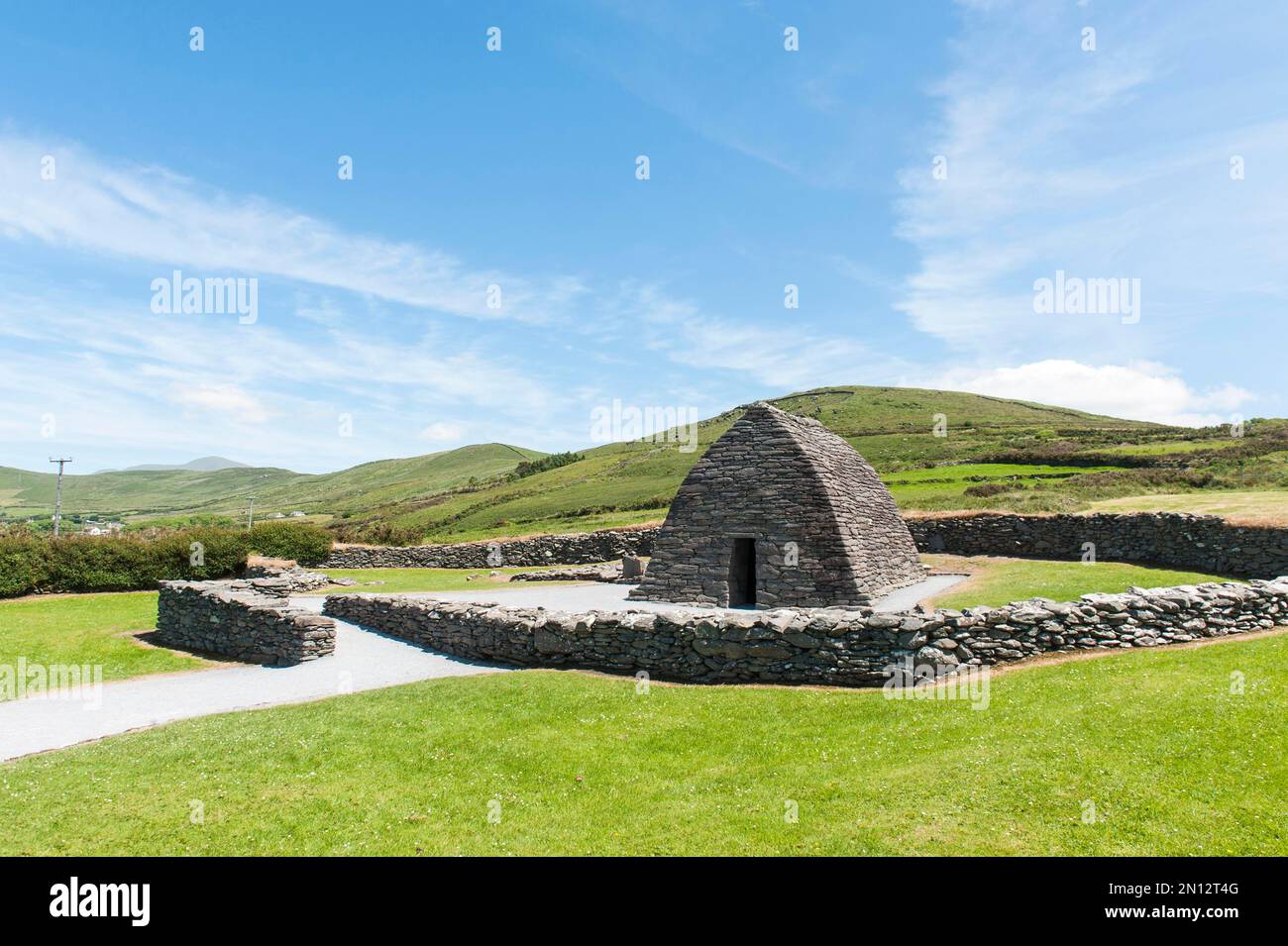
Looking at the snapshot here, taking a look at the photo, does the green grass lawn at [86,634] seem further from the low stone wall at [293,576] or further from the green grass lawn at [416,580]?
the green grass lawn at [416,580]

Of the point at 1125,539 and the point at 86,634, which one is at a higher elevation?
the point at 1125,539

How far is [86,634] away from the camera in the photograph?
56.5 feet

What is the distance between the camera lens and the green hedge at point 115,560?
2214 centimetres

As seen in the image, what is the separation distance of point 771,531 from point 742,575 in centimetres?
199

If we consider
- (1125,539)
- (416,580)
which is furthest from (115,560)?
(1125,539)

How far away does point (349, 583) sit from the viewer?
1122 inches

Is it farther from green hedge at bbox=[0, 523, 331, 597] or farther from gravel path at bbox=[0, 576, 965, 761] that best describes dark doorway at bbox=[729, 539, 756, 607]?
green hedge at bbox=[0, 523, 331, 597]

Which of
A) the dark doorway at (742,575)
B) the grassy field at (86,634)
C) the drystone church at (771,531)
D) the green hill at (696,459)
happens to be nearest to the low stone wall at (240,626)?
the grassy field at (86,634)

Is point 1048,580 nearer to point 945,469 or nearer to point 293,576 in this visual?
point 293,576

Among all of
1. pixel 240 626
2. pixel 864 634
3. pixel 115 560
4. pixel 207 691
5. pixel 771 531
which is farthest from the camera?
pixel 115 560

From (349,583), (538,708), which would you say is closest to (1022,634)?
(538,708)

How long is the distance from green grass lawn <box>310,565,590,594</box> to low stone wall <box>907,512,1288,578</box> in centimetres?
1858

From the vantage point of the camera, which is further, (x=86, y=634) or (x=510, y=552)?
(x=510, y=552)
